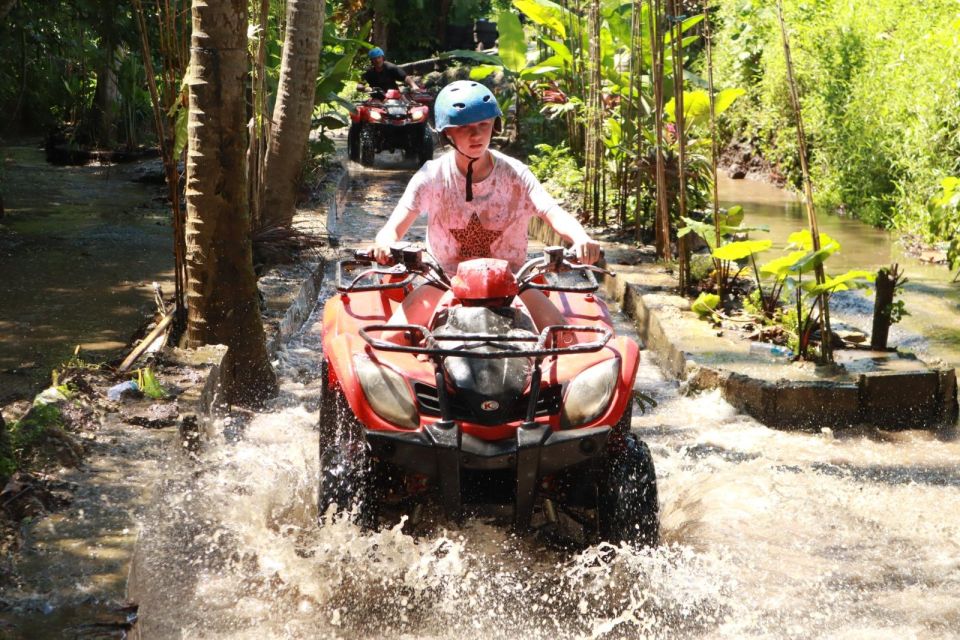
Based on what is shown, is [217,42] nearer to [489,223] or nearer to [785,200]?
[489,223]

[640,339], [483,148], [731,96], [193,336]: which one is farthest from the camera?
[731,96]

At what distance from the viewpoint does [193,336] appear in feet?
21.0

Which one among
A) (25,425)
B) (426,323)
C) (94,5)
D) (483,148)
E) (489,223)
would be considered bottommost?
(25,425)

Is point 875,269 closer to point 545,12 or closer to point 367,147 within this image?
point 545,12

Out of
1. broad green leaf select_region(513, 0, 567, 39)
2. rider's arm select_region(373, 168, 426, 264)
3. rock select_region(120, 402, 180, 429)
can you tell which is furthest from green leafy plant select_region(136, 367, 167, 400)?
broad green leaf select_region(513, 0, 567, 39)

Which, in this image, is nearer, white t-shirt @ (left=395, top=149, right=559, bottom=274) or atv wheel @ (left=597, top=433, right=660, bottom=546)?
atv wheel @ (left=597, top=433, right=660, bottom=546)

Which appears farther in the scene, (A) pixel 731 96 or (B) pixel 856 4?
(B) pixel 856 4

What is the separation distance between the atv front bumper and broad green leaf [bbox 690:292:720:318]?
13.7ft

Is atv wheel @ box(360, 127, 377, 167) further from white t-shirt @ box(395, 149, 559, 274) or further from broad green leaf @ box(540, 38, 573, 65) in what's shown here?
white t-shirt @ box(395, 149, 559, 274)

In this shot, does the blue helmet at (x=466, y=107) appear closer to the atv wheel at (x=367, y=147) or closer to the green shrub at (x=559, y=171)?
the green shrub at (x=559, y=171)

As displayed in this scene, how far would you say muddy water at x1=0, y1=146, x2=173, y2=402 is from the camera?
7.25 metres

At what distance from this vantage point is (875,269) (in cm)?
1050

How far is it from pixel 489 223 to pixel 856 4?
1135 cm

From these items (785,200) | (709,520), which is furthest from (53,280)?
(785,200)
